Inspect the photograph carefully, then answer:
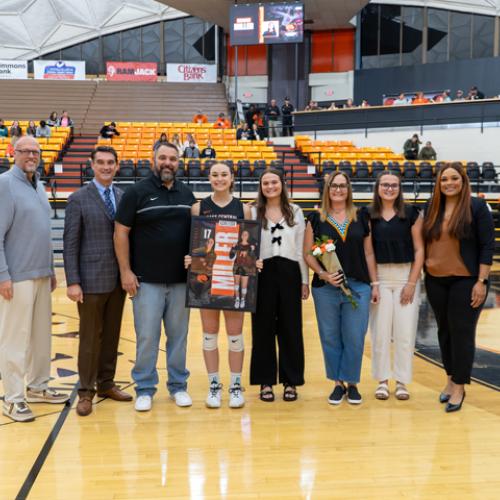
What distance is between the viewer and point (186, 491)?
264 centimetres

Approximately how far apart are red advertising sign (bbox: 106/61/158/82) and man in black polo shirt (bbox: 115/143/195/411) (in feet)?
74.5

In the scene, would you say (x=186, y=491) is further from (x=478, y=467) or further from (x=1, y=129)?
(x=1, y=129)

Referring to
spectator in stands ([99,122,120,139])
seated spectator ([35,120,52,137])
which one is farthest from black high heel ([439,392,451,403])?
seated spectator ([35,120,52,137])

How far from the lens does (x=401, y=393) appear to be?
12.7 ft

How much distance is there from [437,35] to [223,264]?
24428 mm

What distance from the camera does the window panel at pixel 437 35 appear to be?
24.8 meters

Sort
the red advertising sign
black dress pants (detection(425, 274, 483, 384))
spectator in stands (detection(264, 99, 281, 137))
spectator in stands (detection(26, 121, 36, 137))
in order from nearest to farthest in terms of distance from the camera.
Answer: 1. black dress pants (detection(425, 274, 483, 384))
2. spectator in stands (detection(26, 121, 36, 137))
3. spectator in stands (detection(264, 99, 281, 137))
4. the red advertising sign

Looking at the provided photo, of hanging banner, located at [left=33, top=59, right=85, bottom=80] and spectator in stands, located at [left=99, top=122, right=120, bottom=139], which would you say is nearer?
spectator in stands, located at [left=99, top=122, right=120, bottom=139]

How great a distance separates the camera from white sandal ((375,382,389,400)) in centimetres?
388

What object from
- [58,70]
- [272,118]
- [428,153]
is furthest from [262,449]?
[58,70]

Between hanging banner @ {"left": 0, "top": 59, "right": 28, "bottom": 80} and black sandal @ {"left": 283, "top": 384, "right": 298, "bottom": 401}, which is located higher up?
hanging banner @ {"left": 0, "top": 59, "right": 28, "bottom": 80}

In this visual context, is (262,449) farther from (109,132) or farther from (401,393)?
(109,132)

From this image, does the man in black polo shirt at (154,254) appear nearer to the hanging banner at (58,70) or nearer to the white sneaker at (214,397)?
the white sneaker at (214,397)

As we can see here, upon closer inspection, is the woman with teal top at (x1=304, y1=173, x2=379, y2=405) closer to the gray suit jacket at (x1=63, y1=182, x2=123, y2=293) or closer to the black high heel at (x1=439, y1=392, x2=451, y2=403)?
the black high heel at (x1=439, y1=392, x2=451, y2=403)
